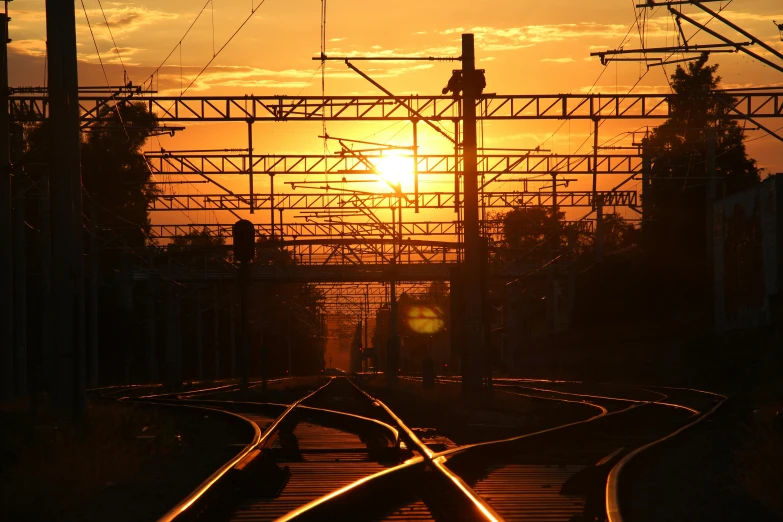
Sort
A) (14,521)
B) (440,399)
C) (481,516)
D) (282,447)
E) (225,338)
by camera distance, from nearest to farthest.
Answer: (481,516) < (14,521) < (282,447) < (440,399) < (225,338)

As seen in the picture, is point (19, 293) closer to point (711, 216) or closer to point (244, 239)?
point (244, 239)

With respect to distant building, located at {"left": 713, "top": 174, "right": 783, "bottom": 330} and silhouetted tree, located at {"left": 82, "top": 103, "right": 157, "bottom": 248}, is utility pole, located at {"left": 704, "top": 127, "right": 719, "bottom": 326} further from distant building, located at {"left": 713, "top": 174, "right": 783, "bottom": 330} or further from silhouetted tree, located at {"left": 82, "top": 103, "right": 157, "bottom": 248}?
silhouetted tree, located at {"left": 82, "top": 103, "right": 157, "bottom": 248}

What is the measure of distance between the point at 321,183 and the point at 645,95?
19957 millimetres

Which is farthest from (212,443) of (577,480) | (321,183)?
(321,183)

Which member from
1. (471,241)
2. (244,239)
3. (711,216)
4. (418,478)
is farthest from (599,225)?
(418,478)

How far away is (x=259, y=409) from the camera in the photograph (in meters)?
29.5

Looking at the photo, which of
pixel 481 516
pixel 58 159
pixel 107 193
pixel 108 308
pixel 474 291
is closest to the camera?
pixel 481 516

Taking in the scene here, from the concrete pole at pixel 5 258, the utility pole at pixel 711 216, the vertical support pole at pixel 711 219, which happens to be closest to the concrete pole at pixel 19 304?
the concrete pole at pixel 5 258

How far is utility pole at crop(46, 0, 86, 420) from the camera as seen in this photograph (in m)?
18.4

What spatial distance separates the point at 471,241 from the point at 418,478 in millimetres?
17632

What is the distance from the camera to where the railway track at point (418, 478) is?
9.58 metres

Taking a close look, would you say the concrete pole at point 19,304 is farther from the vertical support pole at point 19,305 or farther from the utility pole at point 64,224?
the utility pole at point 64,224

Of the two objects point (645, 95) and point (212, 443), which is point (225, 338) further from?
point (212, 443)

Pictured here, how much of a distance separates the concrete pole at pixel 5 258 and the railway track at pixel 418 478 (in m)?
10.3
